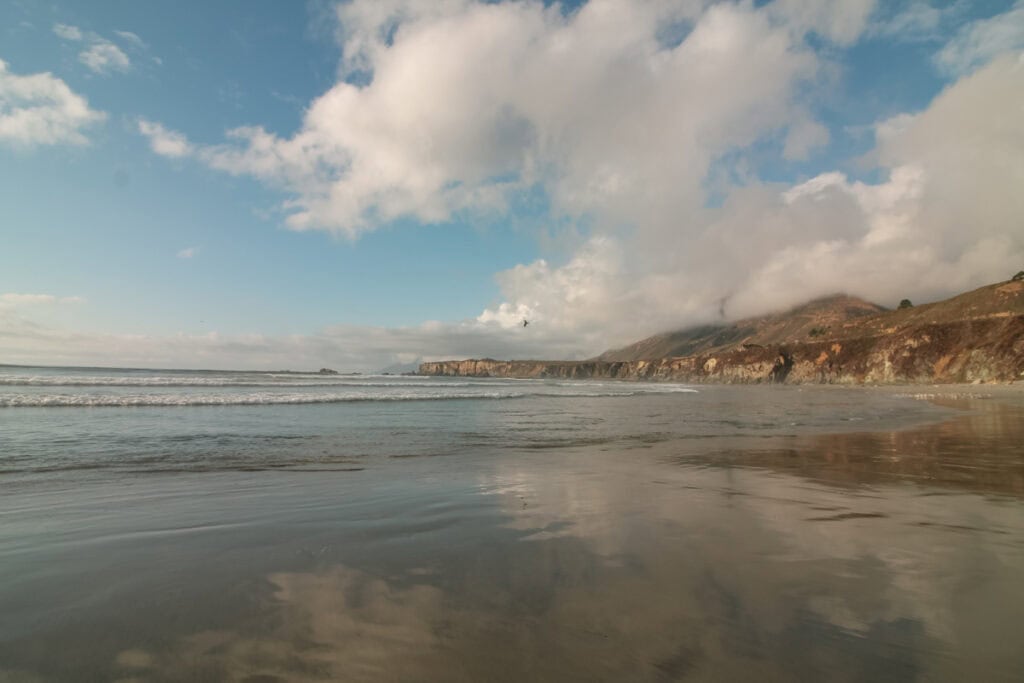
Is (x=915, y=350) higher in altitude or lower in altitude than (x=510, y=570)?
higher

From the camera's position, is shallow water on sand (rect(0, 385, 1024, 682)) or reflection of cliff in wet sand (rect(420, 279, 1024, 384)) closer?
shallow water on sand (rect(0, 385, 1024, 682))

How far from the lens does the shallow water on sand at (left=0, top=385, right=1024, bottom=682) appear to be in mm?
2596

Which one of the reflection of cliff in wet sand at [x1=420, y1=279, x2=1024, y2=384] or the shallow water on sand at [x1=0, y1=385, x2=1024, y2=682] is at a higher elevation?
the reflection of cliff in wet sand at [x1=420, y1=279, x2=1024, y2=384]

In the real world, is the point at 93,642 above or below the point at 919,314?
below

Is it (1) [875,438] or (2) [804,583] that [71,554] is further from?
(1) [875,438]

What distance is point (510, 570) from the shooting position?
3.90 metres

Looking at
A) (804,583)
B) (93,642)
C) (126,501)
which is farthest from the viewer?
(126,501)

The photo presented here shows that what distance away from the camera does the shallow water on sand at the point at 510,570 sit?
102 inches

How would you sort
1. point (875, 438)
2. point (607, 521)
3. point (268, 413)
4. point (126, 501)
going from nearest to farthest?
1. point (607, 521)
2. point (126, 501)
3. point (875, 438)
4. point (268, 413)

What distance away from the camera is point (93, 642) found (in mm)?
2816

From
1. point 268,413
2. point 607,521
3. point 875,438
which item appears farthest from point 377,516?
point 268,413

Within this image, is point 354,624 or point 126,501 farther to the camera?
point 126,501

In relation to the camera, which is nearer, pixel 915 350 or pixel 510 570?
pixel 510 570

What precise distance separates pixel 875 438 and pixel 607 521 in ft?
38.4
